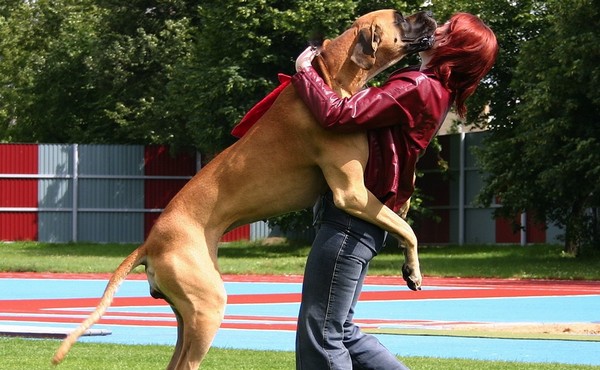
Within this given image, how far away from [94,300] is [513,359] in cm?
866

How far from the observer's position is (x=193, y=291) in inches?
220

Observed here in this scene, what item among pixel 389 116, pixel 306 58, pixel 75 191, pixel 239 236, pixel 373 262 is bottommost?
pixel 239 236

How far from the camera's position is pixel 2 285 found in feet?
68.6

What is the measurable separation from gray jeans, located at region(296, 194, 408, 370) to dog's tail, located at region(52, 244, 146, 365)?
35.0 inches

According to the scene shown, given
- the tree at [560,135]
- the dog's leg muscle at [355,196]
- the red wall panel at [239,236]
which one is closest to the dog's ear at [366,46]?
the dog's leg muscle at [355,196]

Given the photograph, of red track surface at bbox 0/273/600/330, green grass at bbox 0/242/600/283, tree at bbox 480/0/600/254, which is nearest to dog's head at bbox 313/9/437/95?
red track surface at bbox 0/273/600/330

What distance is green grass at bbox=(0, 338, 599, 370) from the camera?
9.34 m

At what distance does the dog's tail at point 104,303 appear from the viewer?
5754 millimetres

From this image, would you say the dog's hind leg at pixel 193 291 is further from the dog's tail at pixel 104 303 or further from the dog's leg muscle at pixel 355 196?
the dog's leg muscle at pixel 355 196

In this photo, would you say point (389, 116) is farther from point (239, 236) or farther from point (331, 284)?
point (239, 236)

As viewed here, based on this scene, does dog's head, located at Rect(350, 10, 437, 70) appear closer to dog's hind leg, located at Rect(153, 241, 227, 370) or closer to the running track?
dog's hind leg, located at Rect(153, 241, 227, 370)

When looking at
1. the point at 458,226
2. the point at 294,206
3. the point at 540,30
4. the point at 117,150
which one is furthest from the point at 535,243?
the point at 294,206

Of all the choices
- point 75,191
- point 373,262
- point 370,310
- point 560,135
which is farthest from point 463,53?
point 75,191

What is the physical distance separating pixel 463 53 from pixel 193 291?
1.76 metres
